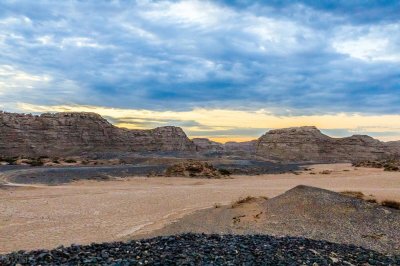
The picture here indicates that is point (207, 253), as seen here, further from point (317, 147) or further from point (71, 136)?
point (317, 147)

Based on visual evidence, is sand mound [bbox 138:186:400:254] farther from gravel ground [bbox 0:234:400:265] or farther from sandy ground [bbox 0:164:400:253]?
gravel ground [bbox 0:234:400:265]

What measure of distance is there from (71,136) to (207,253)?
108201 millimetres

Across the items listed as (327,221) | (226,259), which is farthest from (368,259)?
(327,221)

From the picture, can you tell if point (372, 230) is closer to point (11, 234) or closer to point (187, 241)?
point (187, 241)

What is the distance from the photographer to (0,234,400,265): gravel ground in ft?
31.9

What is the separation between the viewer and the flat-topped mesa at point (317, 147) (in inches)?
4776

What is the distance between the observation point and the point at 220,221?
18.5 metres

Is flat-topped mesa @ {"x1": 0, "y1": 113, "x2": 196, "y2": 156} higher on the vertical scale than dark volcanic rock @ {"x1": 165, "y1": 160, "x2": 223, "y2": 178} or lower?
higher

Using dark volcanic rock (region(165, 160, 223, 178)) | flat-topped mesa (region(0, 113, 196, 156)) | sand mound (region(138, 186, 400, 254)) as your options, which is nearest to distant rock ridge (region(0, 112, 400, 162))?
Result: flat-topped mesa (region(0, 113, 196, 156))

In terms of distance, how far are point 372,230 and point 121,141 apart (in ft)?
360

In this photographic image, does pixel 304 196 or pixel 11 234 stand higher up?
pixel 304 196

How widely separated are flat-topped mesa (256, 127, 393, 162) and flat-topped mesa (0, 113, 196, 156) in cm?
3053

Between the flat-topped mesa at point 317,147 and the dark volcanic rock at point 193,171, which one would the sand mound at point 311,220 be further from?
the flat-topped mesa at point 317,147

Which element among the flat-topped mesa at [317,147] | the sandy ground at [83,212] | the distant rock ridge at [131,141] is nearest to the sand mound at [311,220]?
the sandy ground at [83,212]
